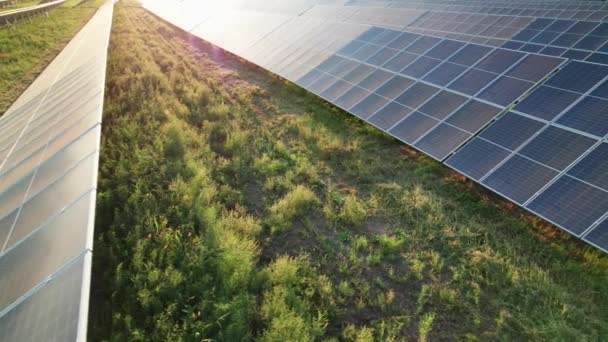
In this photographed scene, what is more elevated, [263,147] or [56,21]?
[56,21]

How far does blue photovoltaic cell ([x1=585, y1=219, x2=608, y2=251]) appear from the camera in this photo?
6.65 meters

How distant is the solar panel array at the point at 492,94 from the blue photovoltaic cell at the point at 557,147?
0.02 metres

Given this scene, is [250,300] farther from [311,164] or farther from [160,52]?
[160,52]

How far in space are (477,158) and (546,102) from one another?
2509mm

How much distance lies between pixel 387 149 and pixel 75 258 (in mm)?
9302

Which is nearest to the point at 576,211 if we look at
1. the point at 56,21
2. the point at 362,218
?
the point at 362,218

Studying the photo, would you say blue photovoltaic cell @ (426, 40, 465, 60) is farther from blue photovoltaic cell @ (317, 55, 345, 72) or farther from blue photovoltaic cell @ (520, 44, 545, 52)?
blue photovoltaic cell @ (520, 44, 545, 52)

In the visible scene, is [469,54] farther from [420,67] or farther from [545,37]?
[545,37]

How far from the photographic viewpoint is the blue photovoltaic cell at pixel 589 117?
850 cm

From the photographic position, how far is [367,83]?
46.9 ft

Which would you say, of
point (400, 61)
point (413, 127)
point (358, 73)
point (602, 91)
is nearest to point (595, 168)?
point (602, 91)

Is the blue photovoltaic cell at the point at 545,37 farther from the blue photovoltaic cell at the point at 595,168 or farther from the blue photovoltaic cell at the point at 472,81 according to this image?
the blue photovoltaic cell at the point at 595,168

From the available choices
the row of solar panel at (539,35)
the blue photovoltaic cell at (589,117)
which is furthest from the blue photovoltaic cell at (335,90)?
the blue photovoltaic cell at (589,117)

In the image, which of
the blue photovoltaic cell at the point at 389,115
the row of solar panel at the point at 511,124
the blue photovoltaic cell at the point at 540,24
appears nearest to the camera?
the row of solar panel at the point at 511,124
